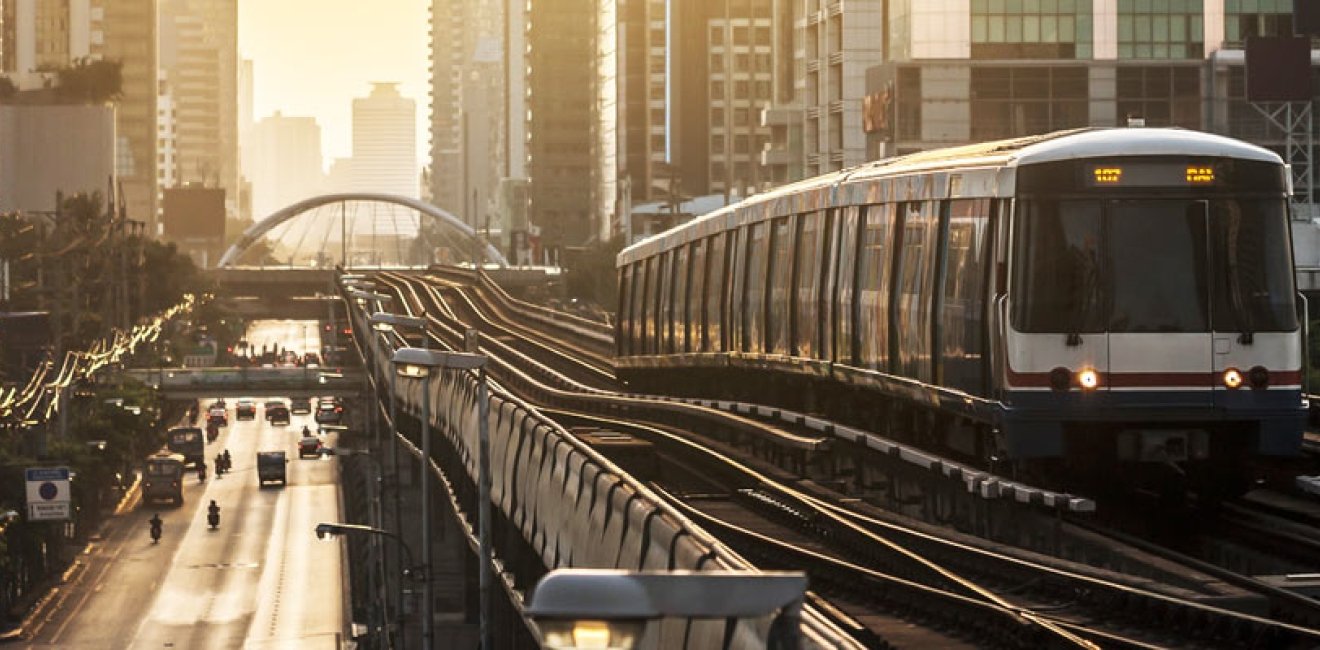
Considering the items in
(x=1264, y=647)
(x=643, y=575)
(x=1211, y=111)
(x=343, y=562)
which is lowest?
(x=343, y=562)

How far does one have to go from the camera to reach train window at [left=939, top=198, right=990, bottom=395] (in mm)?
27391

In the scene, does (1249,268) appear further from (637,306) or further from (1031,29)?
(1031,29)

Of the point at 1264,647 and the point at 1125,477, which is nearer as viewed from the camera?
the point at 1264,647

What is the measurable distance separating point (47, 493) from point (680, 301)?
108 ft

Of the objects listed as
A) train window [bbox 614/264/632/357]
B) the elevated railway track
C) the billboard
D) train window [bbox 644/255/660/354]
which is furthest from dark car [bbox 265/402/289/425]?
train window [bbox 644/255/660/354]

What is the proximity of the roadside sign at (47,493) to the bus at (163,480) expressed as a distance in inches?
1712

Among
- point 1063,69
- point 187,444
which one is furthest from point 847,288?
point 187,444

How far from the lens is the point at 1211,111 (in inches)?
4582

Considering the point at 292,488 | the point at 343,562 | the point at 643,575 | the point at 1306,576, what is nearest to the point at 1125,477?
the point at 1306,576

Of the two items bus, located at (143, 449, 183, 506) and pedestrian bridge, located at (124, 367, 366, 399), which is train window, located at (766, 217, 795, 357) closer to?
bus, located at (143, 449, 183, 506)

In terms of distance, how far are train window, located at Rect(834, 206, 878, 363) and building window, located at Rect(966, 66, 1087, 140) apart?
7922cm

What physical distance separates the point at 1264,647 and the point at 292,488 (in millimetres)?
117587

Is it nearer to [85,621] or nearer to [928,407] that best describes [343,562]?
[85,621]

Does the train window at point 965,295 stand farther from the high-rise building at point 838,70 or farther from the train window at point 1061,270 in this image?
the high-rise building at point 838,70
